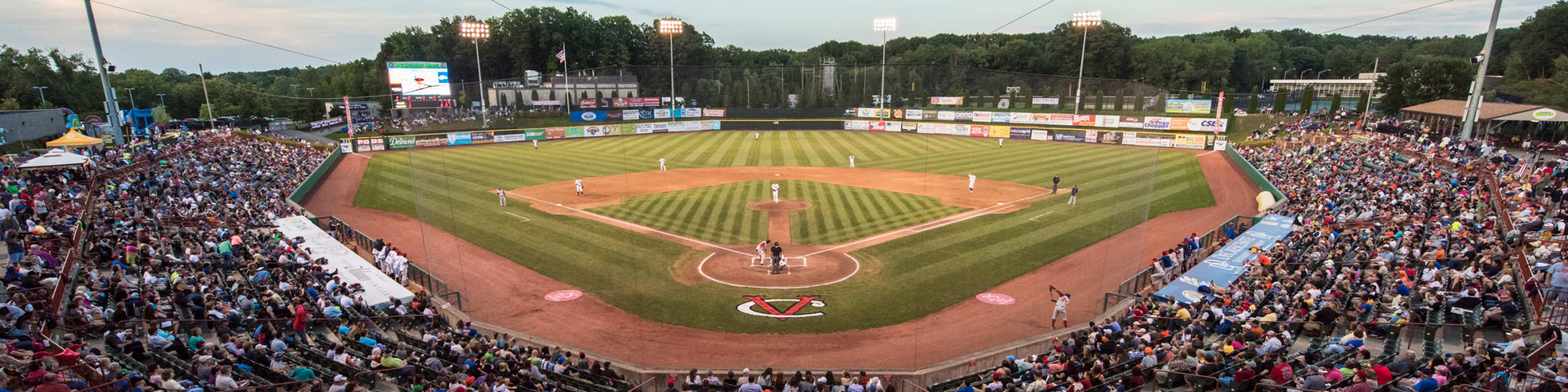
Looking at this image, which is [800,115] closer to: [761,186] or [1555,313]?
[761,186]

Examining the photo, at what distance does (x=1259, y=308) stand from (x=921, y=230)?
13200mm

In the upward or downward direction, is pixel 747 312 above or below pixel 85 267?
below

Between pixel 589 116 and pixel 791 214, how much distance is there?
45021mm

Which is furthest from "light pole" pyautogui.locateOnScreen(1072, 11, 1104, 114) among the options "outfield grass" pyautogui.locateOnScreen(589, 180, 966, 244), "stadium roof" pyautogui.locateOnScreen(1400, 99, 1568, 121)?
"outfield grass" pyautogui.locateOnScreen(589, 180, 966, 244)

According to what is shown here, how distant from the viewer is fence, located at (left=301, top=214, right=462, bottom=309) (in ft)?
63.5

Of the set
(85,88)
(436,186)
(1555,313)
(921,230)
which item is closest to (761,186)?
(921,230)

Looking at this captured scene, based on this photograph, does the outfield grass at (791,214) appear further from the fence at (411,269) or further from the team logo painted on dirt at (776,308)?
the fence at (411,269)

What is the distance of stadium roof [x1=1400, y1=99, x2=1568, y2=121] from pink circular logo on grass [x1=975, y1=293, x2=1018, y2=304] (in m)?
29.0

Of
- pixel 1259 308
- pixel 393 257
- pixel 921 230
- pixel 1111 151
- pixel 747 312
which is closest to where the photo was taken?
pixel 1259 308

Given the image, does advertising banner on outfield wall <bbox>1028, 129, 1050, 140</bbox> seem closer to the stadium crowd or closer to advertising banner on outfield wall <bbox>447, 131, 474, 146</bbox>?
the stadium crowd

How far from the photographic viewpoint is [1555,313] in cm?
1200

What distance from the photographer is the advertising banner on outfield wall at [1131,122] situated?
2314 inches

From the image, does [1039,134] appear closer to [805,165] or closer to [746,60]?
[805,165]

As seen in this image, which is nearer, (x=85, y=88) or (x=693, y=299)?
(x=693, y=299)
